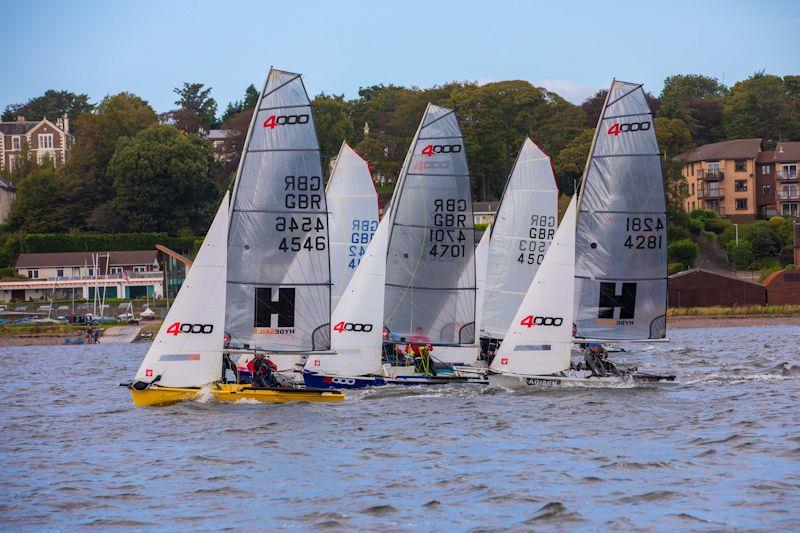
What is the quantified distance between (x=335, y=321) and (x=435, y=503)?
14.9 m

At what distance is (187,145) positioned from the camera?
115812 millimetres

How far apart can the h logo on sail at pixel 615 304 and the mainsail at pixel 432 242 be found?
3909 millimetres

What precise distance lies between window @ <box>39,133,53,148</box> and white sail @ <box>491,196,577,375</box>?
130 meters

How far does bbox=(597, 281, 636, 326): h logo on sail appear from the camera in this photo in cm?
3550

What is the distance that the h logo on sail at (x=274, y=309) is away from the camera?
31.5 meters

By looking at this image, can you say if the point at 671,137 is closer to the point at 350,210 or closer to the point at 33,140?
the point at 350,210

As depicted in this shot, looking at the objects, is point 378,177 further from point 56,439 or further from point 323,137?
point 56,439

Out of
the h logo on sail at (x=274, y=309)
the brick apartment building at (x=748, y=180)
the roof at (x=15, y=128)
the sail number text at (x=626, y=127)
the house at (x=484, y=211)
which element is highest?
the roof at (x=15, y=128)

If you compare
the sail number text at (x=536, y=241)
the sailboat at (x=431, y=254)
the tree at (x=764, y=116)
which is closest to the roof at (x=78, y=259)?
the tree at (x=764, y=116)

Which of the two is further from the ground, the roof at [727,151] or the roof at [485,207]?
the roof at [727,151]

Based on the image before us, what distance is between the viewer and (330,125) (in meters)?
119

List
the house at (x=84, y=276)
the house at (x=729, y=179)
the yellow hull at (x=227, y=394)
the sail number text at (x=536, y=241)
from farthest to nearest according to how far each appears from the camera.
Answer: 1. the house at (x=729, y=179)
2. the house at (x=84, y=276)
3. the sail number text at (x=536, y=241)
4. the yellow hull at (x=227, y=394)

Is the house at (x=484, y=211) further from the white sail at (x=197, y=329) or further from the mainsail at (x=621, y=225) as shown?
the white sail at (x=197, y=329)

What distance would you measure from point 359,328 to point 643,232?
8.80m
